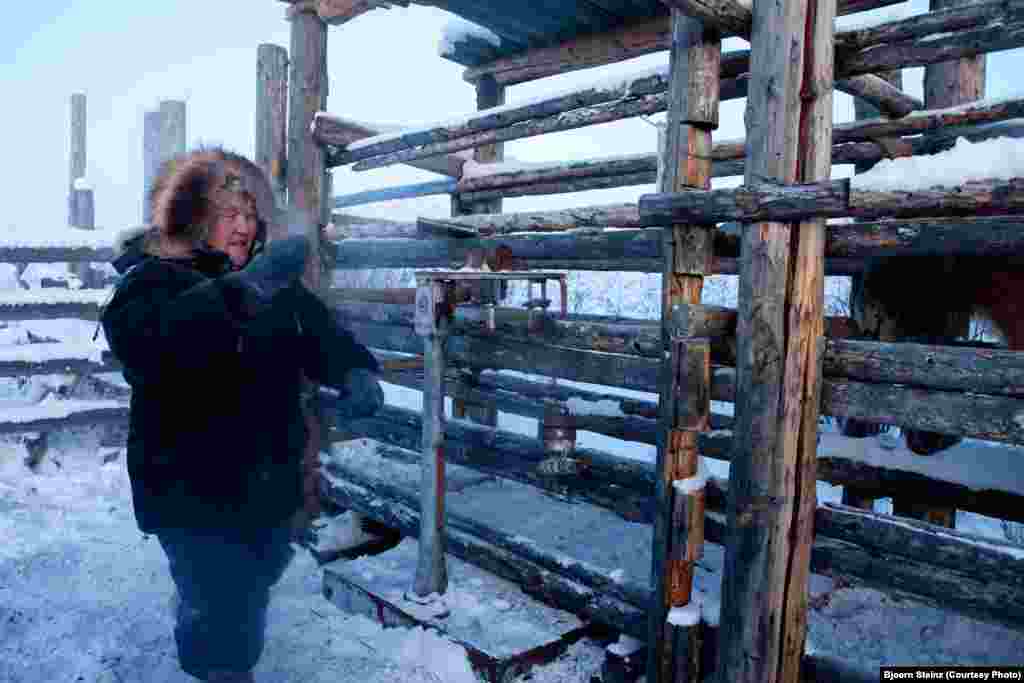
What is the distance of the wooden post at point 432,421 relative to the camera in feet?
11.5

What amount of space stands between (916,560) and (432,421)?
6.90 feet

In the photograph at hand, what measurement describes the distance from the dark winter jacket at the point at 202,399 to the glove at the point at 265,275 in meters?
0.06

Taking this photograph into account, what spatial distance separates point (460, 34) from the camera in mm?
6621

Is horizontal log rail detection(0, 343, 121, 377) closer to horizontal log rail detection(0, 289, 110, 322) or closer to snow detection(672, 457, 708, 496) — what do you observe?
horizontal log rail detection(0, 289, 110, 322)

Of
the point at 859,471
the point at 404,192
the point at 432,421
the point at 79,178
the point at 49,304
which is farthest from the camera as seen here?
the point at 79,178

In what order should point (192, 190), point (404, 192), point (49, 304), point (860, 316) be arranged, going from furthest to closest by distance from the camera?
1. point (49, 304)
2. point (404, 192)
3. point (860, 316)
4. point (192, 190)

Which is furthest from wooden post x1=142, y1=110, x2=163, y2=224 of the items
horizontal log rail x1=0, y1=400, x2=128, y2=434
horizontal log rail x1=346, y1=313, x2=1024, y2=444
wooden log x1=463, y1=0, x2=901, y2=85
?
horizontal log rail x1=346, y1=313, x2=1024, y2=444

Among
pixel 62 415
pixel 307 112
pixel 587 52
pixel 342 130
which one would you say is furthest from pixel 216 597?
pixel 587 52

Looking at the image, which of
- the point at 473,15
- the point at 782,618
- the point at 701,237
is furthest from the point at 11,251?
the point at 782,618

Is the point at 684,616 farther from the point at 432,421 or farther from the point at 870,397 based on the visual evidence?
the point at 432,421

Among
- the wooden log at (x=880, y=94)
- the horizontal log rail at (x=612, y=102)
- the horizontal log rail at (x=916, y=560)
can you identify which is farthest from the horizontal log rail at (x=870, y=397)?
the wooden log at (x=880, y=94)

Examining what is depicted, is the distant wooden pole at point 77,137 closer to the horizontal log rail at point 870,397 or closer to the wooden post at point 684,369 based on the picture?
the horizontal log rail at point 870,397

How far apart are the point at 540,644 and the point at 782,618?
3.64ft

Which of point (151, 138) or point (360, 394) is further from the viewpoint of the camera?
point (151, 138)
